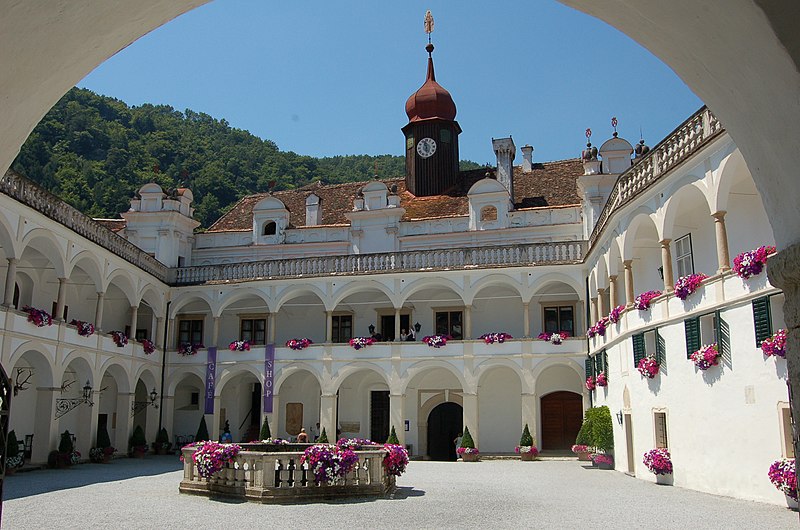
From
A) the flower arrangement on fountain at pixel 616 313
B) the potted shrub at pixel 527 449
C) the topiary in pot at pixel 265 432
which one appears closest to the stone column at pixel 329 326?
the topiary in pot at pixel 265 432

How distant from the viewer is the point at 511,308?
1355 inches

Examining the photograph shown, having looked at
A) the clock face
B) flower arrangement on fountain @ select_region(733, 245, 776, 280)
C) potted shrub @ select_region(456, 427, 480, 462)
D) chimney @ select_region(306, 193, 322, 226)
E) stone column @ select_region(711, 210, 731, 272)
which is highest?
the clock face

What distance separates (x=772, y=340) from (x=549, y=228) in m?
20.2

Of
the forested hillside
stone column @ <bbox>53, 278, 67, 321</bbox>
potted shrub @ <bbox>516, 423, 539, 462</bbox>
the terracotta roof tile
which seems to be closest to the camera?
stone column @ <bbox>53, 278, 67, 321</bbox>

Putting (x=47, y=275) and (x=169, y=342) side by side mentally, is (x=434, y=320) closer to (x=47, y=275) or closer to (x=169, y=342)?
(x=169, y=342)

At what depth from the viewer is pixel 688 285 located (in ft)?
60.9

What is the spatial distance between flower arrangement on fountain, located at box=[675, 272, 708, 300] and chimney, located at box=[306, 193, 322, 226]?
77.5ft

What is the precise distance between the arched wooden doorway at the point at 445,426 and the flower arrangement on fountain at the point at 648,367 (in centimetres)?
1443

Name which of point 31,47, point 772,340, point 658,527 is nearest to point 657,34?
point 31,47

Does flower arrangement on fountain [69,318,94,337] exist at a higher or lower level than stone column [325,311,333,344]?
lower

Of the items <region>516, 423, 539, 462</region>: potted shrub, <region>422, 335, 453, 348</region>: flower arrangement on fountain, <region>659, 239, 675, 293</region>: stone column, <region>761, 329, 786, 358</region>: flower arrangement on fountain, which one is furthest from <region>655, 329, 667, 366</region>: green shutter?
<region>422, 335, 453, 348</region>: flower arrangement on fountain

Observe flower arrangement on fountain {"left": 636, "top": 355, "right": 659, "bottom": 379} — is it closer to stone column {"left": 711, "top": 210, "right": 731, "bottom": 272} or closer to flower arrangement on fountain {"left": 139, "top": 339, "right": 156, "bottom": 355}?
stone column {"left": 711, "top": 210, "right": 731, "bottom": 272}

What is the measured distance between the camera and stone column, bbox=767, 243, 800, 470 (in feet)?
11.6

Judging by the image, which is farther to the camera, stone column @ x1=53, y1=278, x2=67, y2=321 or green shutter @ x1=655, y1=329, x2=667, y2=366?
stone column @ x1=53, y1=278, x2=67, y2=321
